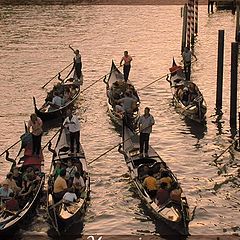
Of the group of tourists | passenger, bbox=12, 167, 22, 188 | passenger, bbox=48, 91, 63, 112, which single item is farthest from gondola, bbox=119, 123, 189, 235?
passenger, bbox=48, 91, 63, 112

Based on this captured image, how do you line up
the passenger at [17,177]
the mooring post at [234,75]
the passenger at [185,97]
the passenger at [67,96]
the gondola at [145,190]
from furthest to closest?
the passenger at [67,96] → the passenger at [185,97] → the mooring post at [234,75] → the passenger at [17,177] → the gondola at [145,190]

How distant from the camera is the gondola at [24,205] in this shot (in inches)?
641

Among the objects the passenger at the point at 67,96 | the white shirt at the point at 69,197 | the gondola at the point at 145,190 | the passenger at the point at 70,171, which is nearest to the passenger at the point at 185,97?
the passenger at the point at 67,96

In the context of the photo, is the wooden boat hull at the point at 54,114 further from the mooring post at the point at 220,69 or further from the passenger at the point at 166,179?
the passenger at the point at 166,179

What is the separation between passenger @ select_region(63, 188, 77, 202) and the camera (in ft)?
Result: 56.4

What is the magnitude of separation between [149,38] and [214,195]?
3126cm

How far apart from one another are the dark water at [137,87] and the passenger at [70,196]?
95 centimetres

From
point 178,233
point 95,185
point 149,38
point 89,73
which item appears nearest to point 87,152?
point 95,185

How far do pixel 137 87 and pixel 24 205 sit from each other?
17.6 metres

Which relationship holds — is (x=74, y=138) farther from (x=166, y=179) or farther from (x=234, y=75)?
(x=234, y=75)

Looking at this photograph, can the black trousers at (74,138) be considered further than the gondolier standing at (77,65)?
No

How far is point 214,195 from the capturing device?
20.0 metres

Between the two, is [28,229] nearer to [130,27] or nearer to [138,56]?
[138,56]

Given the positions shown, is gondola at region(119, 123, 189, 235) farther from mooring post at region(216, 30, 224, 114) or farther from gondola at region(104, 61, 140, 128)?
mooring post at region(216, 30, 224, 114)
